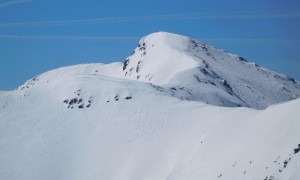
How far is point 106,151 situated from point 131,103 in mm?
9101

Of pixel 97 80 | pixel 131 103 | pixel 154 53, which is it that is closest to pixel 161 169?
pixel 131 103

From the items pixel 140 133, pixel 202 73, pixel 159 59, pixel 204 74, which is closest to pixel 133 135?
pixel 140 133

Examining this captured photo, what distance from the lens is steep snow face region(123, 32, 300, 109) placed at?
70875 millimetres

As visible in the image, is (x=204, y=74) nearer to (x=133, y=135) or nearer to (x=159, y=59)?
(x=159, y=59)

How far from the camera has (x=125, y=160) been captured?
42.5 meters

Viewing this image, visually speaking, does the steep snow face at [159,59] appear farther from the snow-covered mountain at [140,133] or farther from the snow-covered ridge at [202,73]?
the snow-covered mountain at [140,133]

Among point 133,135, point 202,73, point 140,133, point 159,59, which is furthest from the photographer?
point 159,59

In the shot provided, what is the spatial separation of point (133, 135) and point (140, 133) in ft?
2.85

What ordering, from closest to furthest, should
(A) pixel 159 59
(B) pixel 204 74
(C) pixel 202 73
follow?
(C) pixel 202 73 → (B) pixel 204 74 → (A) pixel 159 59

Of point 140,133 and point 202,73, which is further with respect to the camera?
point 202,73

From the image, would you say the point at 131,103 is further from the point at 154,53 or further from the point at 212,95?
the point at 154,53

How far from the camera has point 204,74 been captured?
80.6m

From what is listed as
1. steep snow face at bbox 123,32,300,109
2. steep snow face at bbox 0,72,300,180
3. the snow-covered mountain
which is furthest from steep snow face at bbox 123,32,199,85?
steep snow face at bbox 0,72,300,180

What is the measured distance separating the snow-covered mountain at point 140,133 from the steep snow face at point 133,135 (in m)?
0.11
